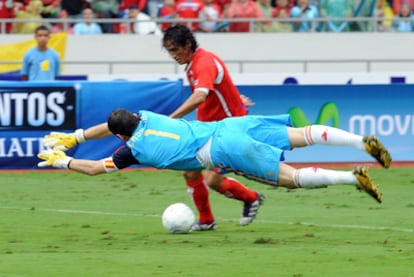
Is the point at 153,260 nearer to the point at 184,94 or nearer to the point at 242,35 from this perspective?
the point at 184,94

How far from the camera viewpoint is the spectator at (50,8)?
80.3 feet

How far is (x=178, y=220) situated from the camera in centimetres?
1264

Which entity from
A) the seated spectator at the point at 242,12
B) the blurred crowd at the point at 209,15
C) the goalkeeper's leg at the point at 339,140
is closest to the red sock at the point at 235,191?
the goalkeeper's leg at the point at 339,140

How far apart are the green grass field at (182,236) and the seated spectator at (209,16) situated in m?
6.47

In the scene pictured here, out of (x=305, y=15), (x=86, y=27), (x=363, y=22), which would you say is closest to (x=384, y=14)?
(x=363, y=22)

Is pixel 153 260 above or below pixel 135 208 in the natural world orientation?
above

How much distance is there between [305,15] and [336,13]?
0.62 meters

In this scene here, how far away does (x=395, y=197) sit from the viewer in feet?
52.9

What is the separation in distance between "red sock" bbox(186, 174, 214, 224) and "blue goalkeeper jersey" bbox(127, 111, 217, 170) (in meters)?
1.38

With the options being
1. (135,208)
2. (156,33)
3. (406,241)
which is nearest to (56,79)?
(156,33)

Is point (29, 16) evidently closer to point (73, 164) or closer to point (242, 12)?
point (242, 12)

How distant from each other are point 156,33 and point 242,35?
1.71m

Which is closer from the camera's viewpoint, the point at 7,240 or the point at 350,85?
the point at 7,240

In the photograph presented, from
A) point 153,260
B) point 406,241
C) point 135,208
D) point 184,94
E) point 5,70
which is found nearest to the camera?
point 153,260
